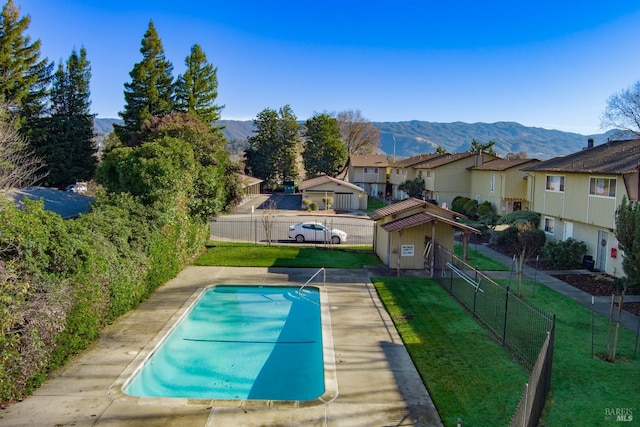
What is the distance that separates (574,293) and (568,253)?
5062 millimetres

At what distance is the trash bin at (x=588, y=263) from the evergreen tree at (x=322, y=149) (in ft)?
164

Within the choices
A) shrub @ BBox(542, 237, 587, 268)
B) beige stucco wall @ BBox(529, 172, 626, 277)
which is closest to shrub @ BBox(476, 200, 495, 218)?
beige stucco wall @ BBox(529, 172, 626, 277)

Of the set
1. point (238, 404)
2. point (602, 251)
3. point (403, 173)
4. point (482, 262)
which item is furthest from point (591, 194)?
point (403, 173)

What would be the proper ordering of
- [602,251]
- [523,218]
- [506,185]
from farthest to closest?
[506,185]
[523,218]
[602,251]

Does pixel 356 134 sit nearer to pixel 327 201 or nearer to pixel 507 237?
pixel 327 201

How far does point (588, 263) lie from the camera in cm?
2314

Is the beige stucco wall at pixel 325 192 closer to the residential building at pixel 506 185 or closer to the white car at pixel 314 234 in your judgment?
the residential building at pixel 506 185

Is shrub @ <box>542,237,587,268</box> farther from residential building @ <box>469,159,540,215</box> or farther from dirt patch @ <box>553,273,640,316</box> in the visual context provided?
residential building @ <box>469,159,540,215</box>

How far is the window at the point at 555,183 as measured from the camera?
2681 cm

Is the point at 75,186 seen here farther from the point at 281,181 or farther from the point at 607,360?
the point at 607,360

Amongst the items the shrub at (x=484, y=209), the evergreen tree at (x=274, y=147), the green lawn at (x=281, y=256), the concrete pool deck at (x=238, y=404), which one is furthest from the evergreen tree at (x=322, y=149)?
the concrete pool deck at (x=238, y=404)

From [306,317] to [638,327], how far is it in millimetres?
10345

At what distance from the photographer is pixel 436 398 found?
9.84 meters

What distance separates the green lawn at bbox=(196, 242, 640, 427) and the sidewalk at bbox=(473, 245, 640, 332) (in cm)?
62
